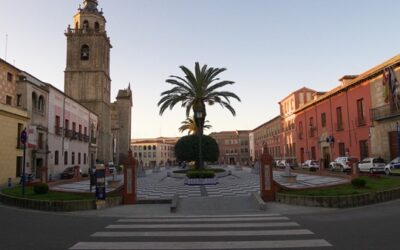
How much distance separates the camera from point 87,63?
55250 millimetres

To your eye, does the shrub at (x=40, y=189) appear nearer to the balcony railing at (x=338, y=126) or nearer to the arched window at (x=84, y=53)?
the balcony railing at (x=338, y=126)

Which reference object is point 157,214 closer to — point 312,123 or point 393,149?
point 393,149

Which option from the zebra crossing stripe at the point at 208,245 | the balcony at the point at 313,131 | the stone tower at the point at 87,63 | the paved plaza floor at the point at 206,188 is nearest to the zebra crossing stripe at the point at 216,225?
the zebra crossing stripe at the point at 208,245

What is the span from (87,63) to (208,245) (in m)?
52.8

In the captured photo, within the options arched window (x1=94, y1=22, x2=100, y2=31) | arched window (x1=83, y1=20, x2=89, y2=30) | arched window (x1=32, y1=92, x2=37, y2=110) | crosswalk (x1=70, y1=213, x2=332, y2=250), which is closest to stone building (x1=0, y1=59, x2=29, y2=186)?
arched window (x1=32, y1=92, x2=37, y2=110)

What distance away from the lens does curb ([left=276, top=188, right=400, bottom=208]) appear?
13445 millimetres

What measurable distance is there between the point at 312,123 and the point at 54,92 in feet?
114

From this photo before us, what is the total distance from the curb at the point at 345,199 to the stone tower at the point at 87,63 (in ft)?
151

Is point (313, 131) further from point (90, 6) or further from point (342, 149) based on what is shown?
point (90, 6)

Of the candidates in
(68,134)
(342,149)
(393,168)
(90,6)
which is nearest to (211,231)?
(393,168)

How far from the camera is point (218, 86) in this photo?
31812 millimetres

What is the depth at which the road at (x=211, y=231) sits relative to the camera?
7.48 metres

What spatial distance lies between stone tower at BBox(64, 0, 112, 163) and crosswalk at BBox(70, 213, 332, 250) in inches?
1839

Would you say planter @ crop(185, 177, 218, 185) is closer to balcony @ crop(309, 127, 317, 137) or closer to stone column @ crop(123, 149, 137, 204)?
stone column @ crop(123, 149, 137, 204)
